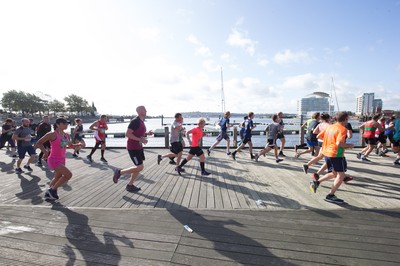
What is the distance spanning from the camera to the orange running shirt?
4000 mm

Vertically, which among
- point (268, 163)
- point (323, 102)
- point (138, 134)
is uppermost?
point (323, 102)

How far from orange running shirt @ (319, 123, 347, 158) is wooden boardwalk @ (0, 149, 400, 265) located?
0.94m

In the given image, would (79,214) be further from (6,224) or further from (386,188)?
(386,188)

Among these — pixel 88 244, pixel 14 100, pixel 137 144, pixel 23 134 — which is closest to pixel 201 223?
pixel 88 244

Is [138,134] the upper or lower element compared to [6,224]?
upper

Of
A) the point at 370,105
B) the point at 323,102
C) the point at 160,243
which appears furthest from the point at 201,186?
the point at 370,105

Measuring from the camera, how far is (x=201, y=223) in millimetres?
3240

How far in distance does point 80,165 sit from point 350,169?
361 inches

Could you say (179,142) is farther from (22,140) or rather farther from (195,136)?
(22,140)

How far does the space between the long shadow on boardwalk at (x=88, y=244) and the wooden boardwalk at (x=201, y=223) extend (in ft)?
0.04

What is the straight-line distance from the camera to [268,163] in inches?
A: 305

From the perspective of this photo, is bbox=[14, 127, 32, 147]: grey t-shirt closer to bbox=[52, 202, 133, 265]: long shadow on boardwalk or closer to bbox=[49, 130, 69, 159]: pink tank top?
bbox=[49, 130, 69, 159]: pink tank top

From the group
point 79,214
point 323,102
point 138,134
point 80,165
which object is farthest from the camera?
point 323,102

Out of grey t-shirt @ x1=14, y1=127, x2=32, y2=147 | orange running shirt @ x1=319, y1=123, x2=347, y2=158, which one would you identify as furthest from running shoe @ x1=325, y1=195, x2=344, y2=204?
grey t-shirt @ x1=14, y1=127, x2=32, y2=147
